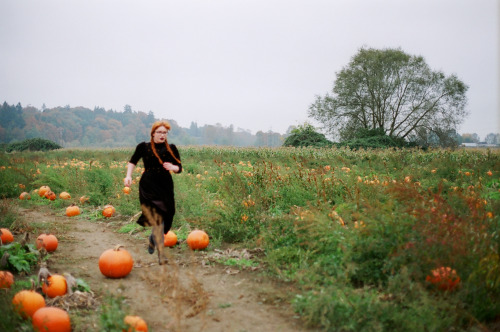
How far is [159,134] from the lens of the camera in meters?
4.84

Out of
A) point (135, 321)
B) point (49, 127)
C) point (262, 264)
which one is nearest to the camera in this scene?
point (135, 321)

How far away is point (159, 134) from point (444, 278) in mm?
3946

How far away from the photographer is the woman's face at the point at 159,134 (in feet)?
15.8

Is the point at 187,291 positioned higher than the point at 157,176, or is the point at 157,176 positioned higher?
the point at 157,176

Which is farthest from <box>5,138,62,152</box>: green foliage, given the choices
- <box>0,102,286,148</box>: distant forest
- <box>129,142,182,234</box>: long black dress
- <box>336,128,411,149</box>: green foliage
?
<box>129,142,182,234</box>: long black dress

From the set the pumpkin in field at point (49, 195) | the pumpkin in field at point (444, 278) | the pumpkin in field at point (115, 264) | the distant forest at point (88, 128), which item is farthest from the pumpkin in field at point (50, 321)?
the distant forest at point (88, 128)

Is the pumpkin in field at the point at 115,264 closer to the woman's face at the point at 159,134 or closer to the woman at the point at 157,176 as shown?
the woman at the point at 157,176

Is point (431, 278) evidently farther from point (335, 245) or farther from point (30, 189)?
point (30, 189)

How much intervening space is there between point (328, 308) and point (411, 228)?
55.0 inches

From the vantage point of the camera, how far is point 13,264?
4.07 meters

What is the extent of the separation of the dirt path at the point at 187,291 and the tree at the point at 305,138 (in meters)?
27.4

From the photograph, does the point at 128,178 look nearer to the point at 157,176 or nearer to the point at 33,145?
the point at 157,176

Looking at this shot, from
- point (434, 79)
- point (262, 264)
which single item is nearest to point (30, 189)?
point (262, 264)

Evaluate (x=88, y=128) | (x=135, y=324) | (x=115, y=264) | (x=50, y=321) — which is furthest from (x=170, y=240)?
(x=88, y=128)
